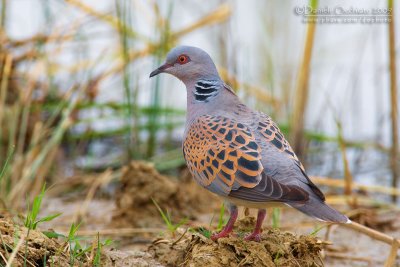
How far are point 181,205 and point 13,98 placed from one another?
2.55 metres

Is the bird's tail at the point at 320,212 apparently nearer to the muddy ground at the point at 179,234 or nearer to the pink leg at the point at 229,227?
the muddy ground at the point at 179,234

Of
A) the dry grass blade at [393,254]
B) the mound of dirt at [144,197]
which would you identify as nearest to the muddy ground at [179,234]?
the mound of dirt at [144,197]

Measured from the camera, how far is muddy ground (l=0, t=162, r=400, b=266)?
3795mm

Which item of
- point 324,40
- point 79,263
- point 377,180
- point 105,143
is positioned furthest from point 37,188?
point 324,40

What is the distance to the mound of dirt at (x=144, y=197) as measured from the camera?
5691 mm

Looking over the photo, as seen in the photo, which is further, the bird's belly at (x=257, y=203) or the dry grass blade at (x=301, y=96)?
the dry grass blade at (x=301, y=96)

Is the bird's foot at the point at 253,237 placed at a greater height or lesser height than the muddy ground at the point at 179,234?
greater

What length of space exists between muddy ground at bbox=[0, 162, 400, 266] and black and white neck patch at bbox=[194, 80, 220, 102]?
753mm

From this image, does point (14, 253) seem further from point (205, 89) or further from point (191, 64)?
point (191, 64)

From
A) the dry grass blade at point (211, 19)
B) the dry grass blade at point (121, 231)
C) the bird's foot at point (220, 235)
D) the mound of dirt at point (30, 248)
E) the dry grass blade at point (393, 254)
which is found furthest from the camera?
the dry grass blade at point (211, 19)

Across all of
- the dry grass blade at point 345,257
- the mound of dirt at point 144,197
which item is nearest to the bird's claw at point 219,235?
the dry grass blade at point 345,257

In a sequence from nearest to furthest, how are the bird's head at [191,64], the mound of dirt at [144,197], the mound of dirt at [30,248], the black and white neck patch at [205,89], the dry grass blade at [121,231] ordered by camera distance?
1. the mound of dirt at [30,248]
2. the black and white neck patch at [205,89]
3. the bird's head at [191,64]
4. the dry grass blade at [121,231]
5. the mound of dirt at [144,197]

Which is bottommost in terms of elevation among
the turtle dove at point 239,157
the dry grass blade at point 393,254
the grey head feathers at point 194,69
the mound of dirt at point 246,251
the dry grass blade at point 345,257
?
the dry grass blade at point 345,257

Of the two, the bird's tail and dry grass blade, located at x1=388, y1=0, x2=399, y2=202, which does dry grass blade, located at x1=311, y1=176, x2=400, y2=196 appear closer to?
dry grass blade, located at x1=388, y1=0, x2=399, y2=202
